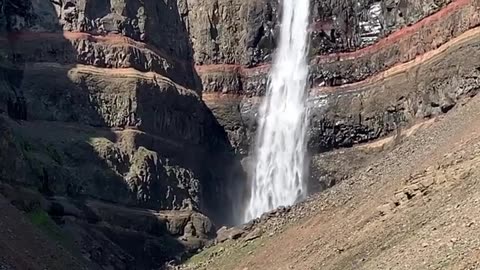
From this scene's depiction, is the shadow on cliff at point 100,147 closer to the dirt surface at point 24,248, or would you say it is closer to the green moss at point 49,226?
the green moss at point 49,226

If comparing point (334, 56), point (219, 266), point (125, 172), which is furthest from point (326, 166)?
point (219, 266)

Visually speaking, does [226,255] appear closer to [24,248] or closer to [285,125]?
[24,248]

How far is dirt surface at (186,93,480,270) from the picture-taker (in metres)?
19.3

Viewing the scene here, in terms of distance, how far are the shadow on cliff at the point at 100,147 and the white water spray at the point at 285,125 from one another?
5.30 feet

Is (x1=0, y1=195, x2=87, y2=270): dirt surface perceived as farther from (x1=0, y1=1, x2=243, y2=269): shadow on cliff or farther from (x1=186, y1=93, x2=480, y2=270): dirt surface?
(x1=0, y1=1, x2=243, y2=269): shadow on cliff

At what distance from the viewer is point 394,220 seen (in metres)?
23.3

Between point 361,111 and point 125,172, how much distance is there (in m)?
13.7

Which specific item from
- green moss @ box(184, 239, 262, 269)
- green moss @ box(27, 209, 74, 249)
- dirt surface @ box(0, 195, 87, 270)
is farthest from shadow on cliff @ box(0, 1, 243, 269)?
dirt surface @ box(0, 195, 87, 270)

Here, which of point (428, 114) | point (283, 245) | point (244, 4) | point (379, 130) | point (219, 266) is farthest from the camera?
point (244, 4)

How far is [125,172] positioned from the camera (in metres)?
49.2

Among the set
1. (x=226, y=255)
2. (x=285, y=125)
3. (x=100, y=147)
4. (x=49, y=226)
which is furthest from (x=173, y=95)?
(x=226, y=255)

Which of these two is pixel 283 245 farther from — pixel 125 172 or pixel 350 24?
pixel 350 24

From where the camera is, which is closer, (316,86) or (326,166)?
(326,166)

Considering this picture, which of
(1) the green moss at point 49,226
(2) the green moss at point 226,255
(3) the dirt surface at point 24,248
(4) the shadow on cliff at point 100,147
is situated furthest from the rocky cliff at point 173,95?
(2) the green moss at point 226,255
